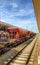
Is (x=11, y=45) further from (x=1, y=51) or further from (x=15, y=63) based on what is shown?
(x=15, y=63)

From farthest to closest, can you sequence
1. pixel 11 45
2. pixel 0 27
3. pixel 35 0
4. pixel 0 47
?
pixel 11 45 < pixel 0 47 < pixel 0 27 < pixel 35 0

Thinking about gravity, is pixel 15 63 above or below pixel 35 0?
below

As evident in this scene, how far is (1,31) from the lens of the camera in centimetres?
807

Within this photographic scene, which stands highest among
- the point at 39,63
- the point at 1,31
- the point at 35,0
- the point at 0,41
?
the point at 35,0

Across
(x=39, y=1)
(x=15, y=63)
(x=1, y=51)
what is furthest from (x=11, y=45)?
(x=39, y=1)

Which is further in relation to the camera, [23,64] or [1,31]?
[1,31]

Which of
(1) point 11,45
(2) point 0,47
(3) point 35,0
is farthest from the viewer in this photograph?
(1) point 11,45

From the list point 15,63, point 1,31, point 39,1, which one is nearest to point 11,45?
point 1,31

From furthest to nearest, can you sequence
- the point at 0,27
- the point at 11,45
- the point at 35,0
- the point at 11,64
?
the point at 11,45 → the point at 0,27 → the point at 11,64 → the point at 35,0

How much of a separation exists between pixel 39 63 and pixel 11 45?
18.6 feet

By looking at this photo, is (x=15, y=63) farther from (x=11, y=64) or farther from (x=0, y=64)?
(x=0, y=64)

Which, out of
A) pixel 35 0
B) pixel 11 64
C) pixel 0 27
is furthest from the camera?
pixel 0 27

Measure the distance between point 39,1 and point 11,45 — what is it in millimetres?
7073

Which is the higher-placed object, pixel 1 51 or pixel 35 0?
pixel 35 0
